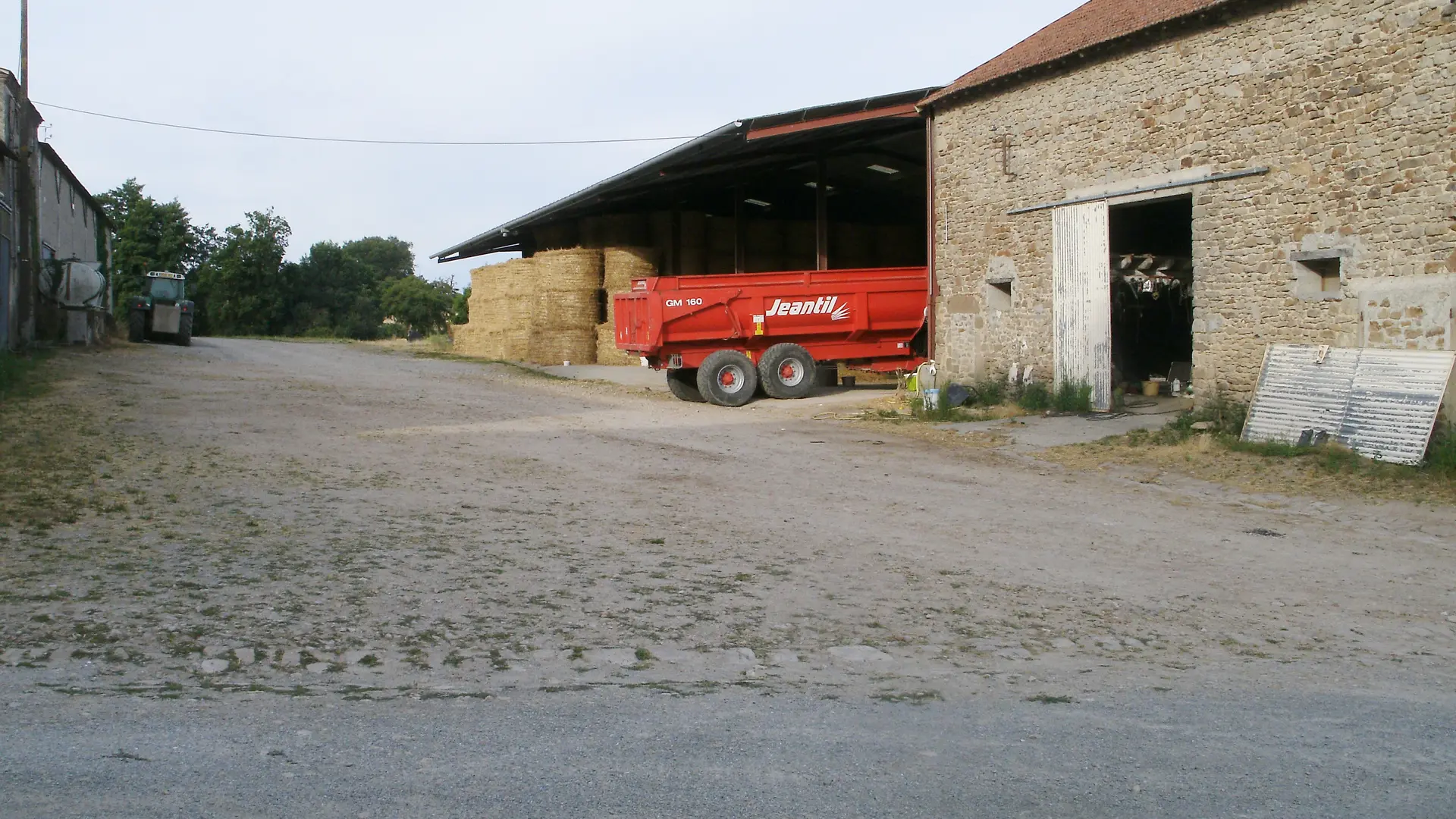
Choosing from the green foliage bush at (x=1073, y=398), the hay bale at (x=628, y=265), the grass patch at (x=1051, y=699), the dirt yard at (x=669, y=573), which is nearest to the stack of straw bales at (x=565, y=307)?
the hay bale at (x=628, y=265)

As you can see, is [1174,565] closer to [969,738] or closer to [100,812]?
[969,738]

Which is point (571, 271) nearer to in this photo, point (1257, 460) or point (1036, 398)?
point (1036, 398)

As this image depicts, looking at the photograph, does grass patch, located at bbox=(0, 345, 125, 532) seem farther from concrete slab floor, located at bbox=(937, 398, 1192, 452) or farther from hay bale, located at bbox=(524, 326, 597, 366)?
hay bale, located at bbox=(524, 326, 597, 366)

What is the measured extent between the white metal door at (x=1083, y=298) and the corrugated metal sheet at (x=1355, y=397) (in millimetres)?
2613

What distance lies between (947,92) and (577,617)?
13.6 m

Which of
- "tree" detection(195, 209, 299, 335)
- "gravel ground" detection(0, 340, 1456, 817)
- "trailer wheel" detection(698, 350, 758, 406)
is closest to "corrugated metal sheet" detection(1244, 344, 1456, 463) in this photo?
"gravel ground" detection(0, 340, 1456, 817)

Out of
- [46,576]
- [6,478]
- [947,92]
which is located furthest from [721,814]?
[947,92]

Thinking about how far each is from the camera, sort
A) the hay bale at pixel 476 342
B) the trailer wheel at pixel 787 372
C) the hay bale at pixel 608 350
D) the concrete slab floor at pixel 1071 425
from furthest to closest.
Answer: the hay bale at pixel 476 342
the hay bale at pixel 608 350
the trailer wheel at pixel 787 372
the concrete slab floor at pixel 1071 425

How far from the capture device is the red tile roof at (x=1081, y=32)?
14.0 m

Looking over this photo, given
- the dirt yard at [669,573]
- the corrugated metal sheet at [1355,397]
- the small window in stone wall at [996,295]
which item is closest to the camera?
the dirt yard at [669,573]

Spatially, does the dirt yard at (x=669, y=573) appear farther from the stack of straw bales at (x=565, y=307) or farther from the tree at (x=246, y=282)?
the tree at (x=246, y=282)

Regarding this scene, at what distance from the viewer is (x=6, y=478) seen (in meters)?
8.84

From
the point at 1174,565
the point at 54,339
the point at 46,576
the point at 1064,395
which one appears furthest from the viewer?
the point at 54,339

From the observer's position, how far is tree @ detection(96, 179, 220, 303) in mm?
63938
